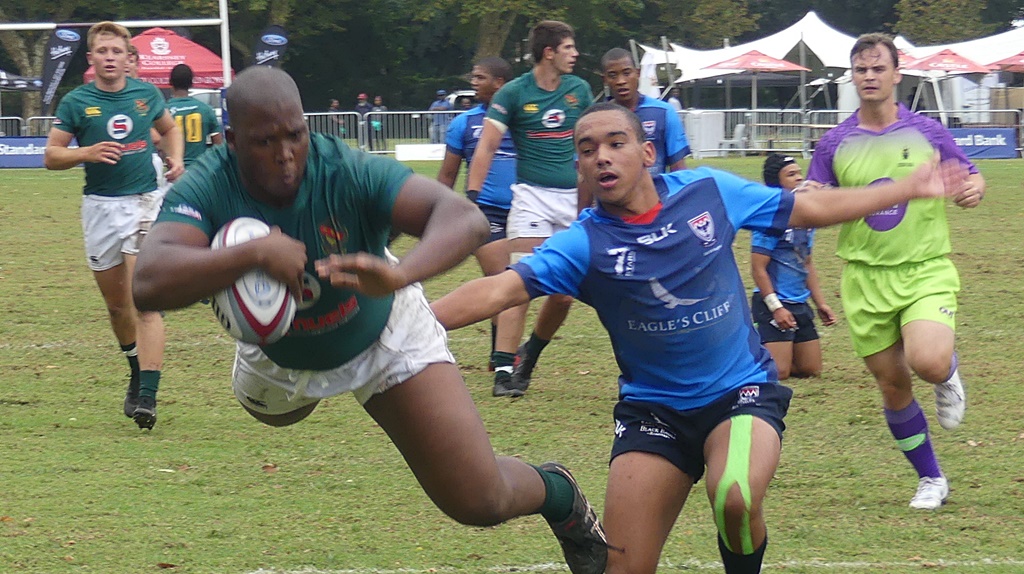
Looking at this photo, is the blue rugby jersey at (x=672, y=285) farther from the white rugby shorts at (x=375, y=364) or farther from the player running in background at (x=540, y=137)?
the player running in background at (x=540, y=137)

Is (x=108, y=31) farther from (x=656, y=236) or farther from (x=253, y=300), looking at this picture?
(x=253, y=300)

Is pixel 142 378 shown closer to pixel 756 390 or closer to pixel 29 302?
pixel 756 390

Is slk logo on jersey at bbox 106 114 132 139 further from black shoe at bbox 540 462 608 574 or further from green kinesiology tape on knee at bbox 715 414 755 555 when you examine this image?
green kinesiology tape on knee at bbox 715 414 755 555

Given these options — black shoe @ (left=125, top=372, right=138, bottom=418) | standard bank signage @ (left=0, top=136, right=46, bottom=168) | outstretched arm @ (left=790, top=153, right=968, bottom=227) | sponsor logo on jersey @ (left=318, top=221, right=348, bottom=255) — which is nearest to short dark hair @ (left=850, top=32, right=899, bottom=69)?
outstretched arm @ (left=790, top=153, right=968, bottom=227)

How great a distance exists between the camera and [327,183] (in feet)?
14.0

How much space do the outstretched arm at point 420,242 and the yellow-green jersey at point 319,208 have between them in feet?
0.23

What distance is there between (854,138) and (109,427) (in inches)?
189

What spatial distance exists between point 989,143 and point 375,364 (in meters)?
29.1

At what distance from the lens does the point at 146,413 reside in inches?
314

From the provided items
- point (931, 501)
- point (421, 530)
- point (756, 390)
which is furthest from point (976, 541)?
point (421, 530)

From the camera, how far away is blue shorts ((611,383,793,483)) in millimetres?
4738

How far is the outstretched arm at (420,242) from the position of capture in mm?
3713

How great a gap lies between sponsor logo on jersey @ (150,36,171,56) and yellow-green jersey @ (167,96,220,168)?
27.7m

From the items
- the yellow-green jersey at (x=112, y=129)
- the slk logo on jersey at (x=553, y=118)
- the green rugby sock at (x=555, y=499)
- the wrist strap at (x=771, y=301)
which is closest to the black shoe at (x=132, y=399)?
the yellow-green jersey at (x=112, y=129)
